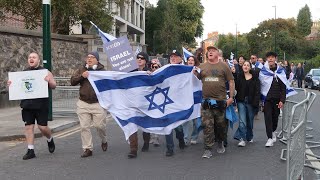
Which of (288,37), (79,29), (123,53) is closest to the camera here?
(123,53)

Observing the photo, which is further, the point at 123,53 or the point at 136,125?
the point at 123,53

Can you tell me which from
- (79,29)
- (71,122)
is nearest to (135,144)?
(71,122)

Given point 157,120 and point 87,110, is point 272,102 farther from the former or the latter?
point 87,110

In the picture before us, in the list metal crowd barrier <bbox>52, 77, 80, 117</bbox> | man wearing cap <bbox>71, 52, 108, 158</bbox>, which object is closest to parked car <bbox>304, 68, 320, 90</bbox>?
metal crowd barrier <bbox>52, 77, 80, 117</bbox>

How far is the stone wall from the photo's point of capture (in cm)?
1695

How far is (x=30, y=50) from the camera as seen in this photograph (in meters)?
18.8

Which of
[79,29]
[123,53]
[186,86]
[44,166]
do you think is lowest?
[44,166]

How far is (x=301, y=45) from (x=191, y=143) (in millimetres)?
72797

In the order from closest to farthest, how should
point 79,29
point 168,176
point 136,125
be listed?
point 168,176, point 136,125, point 79,29

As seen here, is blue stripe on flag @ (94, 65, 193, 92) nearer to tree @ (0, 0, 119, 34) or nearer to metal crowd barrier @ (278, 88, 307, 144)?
metal crowd barrier @ (278, 88, 307, 144)

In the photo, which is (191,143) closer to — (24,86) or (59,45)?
(24,86)

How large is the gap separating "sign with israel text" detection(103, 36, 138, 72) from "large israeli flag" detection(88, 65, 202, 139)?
2.15 feet

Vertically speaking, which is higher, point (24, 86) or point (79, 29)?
point (79, 29)

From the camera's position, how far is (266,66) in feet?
31.7
